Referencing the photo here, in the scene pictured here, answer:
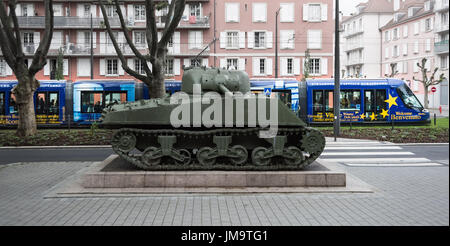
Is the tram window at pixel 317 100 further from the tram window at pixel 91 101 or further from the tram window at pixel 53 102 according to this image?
the tram window at pixel 53 102

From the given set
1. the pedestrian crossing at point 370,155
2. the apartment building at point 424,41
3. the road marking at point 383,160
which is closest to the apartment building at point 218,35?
the apartment building at point 424,41

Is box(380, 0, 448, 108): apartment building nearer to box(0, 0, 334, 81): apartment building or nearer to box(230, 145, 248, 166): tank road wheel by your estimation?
box(230, 145, 248, 166): tank road wheel

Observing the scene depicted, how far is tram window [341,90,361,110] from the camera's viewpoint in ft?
80.9

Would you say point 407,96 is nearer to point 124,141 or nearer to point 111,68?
point 124,141

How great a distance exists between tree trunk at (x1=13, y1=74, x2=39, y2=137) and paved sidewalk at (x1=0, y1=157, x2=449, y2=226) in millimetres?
10118

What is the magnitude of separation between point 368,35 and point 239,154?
62.3m

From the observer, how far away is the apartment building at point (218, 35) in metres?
44.0

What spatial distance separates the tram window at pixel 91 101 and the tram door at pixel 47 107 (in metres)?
1.44

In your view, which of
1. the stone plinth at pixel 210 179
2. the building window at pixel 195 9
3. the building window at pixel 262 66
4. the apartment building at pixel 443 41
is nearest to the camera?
the apartment building at pixel 443 41

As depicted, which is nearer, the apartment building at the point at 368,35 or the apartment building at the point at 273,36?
the apartment building at the point at 273,36

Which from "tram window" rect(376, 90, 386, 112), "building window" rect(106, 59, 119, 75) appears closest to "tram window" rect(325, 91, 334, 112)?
"tram window" rect(376, 90, 386, 112)

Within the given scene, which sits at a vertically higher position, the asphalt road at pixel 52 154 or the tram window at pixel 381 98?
the tram window at pixel 381 98

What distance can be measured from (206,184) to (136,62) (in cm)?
3833

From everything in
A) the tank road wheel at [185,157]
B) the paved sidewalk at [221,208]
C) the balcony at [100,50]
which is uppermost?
the balcony at [100,50]
